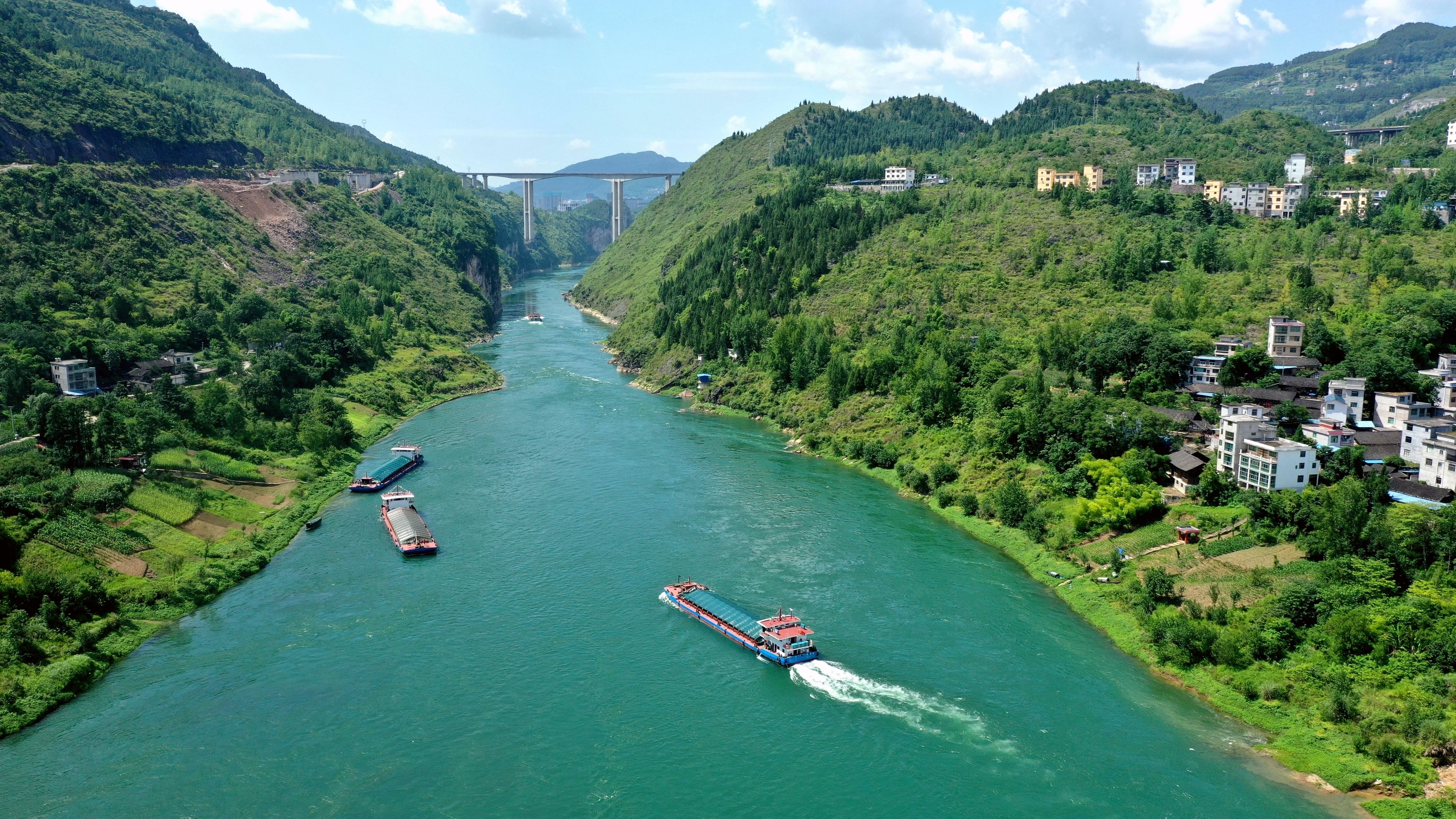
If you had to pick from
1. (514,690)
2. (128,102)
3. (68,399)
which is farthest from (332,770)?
(128,102)

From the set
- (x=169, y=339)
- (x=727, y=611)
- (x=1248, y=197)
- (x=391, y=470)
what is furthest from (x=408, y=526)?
(x=1248, y=197)

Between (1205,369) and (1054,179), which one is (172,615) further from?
(1054,179)

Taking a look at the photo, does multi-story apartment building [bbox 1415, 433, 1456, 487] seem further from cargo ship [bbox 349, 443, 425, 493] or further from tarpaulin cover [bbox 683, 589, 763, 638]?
cargo ship [bbox 349, 443, 425, 493]

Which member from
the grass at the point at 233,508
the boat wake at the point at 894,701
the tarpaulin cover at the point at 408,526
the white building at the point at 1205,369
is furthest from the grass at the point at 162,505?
the white building at the point at 1205,369

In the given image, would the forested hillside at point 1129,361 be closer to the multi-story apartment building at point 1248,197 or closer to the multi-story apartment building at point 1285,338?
the multi-story apartment building at point 1285,338

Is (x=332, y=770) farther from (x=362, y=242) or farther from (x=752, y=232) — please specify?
(x=362, y=242)

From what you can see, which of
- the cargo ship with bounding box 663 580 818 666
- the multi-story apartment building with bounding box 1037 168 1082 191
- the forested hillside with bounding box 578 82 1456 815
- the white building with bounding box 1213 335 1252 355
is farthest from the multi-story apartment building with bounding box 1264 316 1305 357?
the multi-story apartment building with bounding box 1037 168 1082 191
